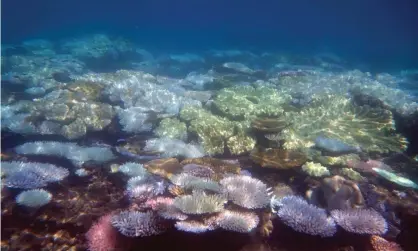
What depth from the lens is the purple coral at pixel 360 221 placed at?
4.18 meters

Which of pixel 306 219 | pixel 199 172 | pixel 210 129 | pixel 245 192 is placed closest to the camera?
pixel 306 219

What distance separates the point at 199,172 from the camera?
5.15m

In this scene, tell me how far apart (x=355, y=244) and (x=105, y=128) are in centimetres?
632

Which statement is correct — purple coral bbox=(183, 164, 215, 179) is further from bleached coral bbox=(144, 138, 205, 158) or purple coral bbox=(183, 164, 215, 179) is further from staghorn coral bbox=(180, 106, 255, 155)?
staghorn coral bbox=(180, 106, 255, 155)

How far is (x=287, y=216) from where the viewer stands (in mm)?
4172

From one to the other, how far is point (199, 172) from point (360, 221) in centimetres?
262

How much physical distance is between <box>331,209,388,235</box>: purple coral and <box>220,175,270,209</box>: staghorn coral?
111cm

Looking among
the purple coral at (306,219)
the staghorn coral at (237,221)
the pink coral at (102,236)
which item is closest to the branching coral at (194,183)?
the staghorn coral at (237,221)

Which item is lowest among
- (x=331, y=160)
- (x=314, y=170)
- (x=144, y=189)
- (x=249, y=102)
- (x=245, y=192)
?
(x=144, y=189)

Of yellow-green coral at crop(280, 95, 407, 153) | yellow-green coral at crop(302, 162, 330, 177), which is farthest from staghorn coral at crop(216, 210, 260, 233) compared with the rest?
yellow-green coral at crop(280, 95, 407, 153)

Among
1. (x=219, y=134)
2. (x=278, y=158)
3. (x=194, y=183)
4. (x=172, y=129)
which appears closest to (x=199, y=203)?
(x=194, y=183)

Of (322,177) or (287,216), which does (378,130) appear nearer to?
(322,177)

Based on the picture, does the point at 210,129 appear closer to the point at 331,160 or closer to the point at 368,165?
the point at 331,160

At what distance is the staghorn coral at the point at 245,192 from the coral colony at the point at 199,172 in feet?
0.06
